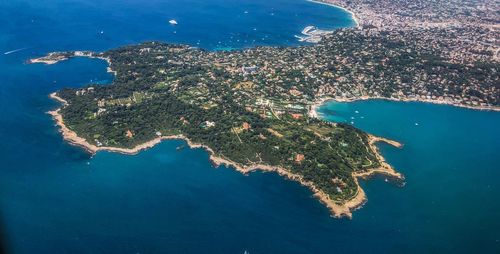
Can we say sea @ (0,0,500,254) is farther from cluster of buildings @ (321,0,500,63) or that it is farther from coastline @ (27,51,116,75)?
cluster of buildings @ (321,0,500,63)

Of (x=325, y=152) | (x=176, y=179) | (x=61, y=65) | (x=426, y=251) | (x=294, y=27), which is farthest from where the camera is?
(x=294, y=27)

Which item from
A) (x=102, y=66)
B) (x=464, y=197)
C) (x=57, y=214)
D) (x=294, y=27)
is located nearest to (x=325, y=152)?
(x=464, y=197)

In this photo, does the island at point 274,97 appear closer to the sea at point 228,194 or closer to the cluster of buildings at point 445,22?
the sea at point 228,194

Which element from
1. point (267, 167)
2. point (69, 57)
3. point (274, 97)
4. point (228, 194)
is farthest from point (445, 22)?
point (228, 194)

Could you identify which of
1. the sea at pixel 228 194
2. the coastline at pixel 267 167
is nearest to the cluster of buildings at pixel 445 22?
the sea at pixel 228 194

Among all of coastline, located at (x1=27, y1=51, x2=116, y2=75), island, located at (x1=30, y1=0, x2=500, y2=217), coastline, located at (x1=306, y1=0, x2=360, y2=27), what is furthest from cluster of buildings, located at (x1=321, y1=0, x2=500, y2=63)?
coastline, located at (x1=27, y1=51, x2=116, y2=75)

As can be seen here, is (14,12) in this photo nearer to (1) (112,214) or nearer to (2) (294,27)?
(2) (294,27)
